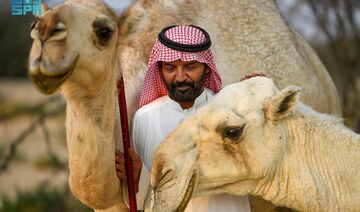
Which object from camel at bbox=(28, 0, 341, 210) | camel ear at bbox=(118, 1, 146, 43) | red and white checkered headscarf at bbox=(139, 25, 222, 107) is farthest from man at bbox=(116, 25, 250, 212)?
camel ear at bbox=(118, 1, 146, 43)

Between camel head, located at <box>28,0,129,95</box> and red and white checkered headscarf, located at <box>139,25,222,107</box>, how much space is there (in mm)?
567

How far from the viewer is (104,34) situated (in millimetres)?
4754

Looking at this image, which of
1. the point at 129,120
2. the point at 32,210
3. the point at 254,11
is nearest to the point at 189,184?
the point at 129,120

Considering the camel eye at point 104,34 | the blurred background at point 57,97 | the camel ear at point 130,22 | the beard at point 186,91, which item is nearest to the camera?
the camel eye at point 104,34

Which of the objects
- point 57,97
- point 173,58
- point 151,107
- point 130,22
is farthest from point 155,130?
point 57,97

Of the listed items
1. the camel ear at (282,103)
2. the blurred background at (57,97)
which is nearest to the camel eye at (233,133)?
the camel ear at (282,103)

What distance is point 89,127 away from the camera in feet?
16.4

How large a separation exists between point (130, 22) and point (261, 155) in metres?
1.10

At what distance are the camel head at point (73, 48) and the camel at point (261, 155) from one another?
1.87 feet

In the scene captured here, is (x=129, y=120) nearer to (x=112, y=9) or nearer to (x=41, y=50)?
(x=112, y=9)

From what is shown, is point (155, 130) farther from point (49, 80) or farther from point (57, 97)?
point (57, 97)

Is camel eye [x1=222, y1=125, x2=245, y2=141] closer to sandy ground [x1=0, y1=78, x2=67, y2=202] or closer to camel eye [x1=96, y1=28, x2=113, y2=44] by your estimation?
camel eye [x1=96, y1=28, x2=113, y2=44]

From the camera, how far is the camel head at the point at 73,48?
14.1ft

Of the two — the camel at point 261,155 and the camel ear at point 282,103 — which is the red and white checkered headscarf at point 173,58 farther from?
the camel ear at point 282,103
